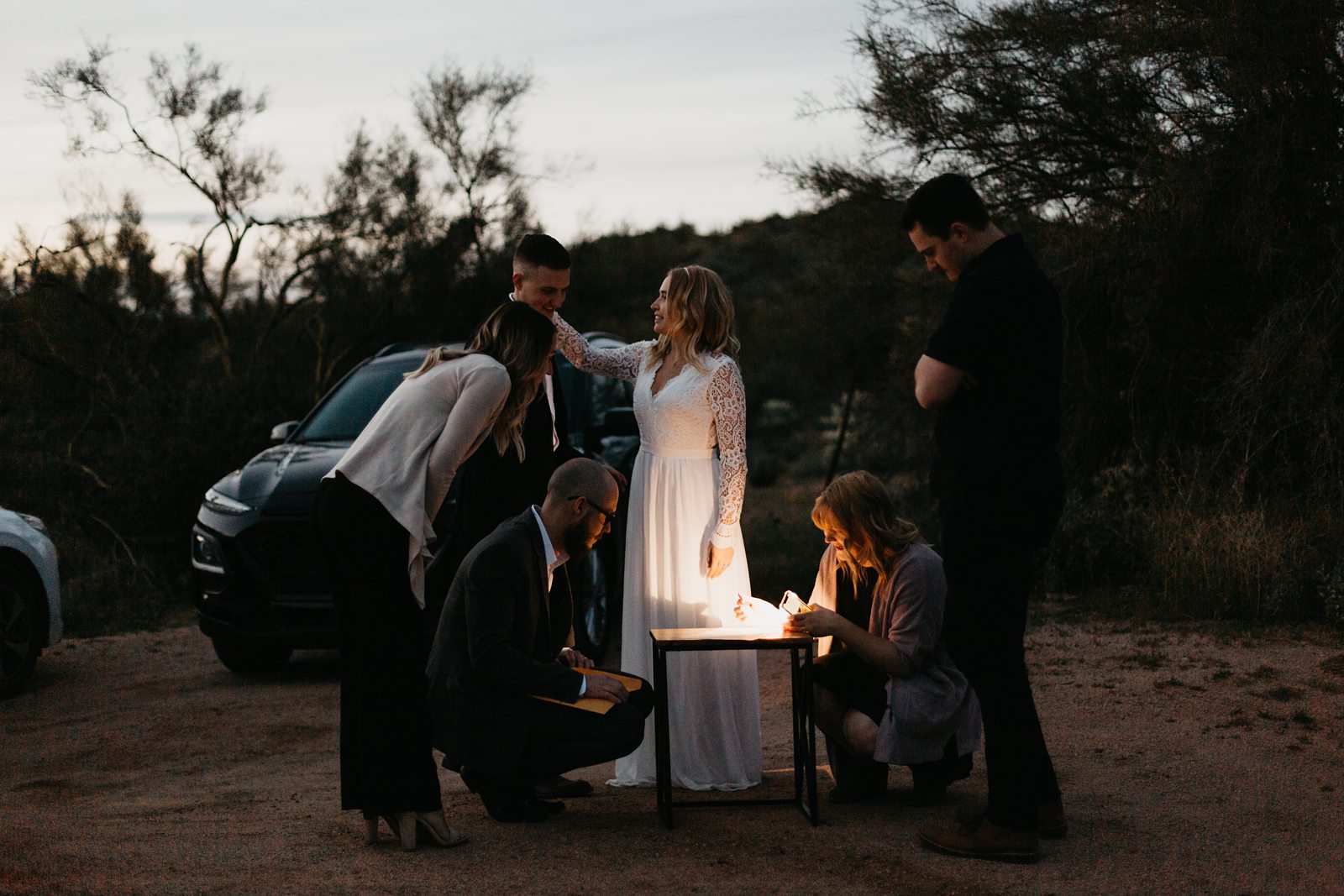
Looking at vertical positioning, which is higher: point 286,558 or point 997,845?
point 286,558

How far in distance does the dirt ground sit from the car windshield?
1.66 m

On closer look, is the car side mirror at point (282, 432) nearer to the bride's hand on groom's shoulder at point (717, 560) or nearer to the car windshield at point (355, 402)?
the car windshield at point (355, 402)

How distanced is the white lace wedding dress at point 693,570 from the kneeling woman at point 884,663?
1.25 feet

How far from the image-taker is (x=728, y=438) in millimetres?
5422

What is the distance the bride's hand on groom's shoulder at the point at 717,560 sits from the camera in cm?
543

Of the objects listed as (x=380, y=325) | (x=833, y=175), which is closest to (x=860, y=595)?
(x=833, y=175)

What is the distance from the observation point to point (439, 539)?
7.39m

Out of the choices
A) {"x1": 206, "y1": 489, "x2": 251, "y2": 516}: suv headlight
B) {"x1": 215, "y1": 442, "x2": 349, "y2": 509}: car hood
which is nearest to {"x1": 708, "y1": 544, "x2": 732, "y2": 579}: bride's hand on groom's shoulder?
{"x1": 215, "y1": 442, "x2": 349, "y2": 509}: car hood

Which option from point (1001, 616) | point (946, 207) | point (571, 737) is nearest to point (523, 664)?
point (571, 737)

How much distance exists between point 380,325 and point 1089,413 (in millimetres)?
12768

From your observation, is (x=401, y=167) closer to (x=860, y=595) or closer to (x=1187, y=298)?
(x=1187, y=298)

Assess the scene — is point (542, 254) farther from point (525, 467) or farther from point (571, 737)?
point (571, 737)

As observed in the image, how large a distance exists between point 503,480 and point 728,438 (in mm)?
916

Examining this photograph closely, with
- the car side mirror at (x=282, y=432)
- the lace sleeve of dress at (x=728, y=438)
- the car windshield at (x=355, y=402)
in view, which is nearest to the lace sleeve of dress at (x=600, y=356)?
the lace sleeve of dress at (x=728, y=438)
